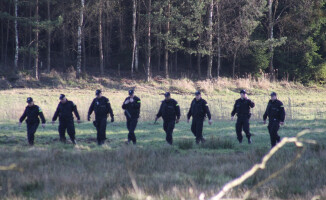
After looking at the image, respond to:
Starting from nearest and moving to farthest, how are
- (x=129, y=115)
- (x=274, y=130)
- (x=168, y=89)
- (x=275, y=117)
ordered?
(x=274, y=130) → (x=275, y=117) → (x=129, y=115) → (x=168, y=89)

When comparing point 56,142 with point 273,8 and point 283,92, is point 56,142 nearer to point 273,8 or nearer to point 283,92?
point 283,92

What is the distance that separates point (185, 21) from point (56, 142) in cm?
2409

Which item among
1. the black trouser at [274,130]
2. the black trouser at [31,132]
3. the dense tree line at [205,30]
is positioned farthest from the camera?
the dense tree line at [205,30]

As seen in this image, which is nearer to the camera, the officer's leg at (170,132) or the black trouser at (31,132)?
the black trouser at (31,132)

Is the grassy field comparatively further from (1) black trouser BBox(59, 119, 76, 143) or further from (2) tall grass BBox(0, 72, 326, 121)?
(2) tall grass BBox(0, 72, 326, 121)

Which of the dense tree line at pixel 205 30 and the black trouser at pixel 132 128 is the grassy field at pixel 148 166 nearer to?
the black trouser at pixel 132 128

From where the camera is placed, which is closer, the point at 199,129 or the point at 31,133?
the point at 31,133

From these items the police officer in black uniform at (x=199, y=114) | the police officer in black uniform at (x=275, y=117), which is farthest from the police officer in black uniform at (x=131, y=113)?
the police officer in black uniform at (x=275, y=117)

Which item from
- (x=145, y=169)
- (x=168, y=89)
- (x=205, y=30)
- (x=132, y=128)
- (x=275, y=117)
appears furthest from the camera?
(x=205, y=30)

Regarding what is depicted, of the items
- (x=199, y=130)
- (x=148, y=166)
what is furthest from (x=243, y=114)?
(x=148, y=166)

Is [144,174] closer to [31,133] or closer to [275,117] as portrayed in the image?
[275,117]

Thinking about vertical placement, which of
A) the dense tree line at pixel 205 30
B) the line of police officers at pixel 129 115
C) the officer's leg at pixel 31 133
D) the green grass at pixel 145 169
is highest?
the dense tree line at pixel 205 30

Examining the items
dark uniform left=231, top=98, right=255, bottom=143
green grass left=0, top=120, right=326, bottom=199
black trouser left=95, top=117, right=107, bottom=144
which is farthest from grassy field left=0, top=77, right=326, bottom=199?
dark uniform left=231, top=98, right=255, bottom=143

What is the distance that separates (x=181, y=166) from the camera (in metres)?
9.29
